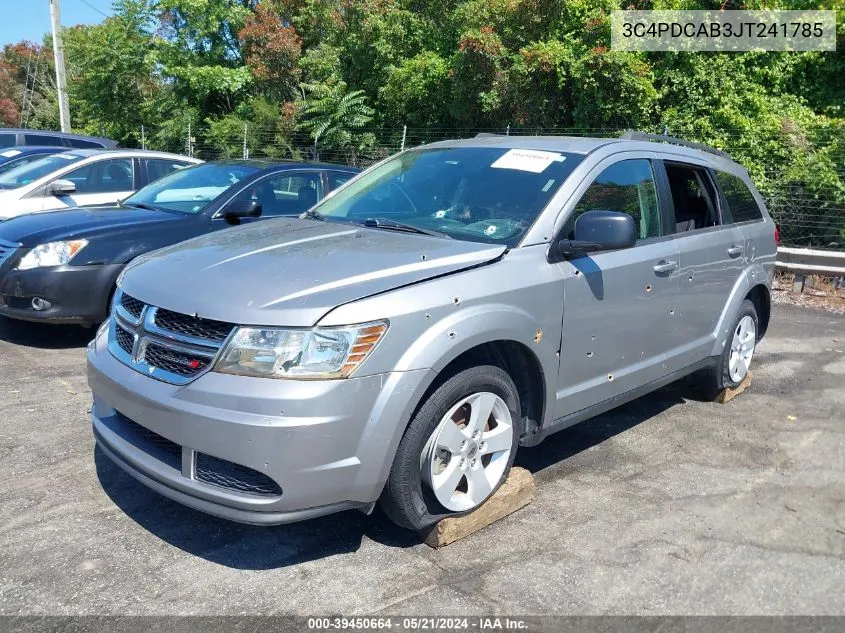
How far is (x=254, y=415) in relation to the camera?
9.25 ft

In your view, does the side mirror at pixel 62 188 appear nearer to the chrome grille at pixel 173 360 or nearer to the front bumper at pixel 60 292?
the front bumper at pixel 60 292

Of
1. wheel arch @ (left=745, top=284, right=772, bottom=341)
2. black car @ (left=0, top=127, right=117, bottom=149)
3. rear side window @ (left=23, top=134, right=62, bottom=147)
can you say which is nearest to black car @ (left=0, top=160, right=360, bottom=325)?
wheel arch @ (left=745, top=284, right=772, bottom=341)

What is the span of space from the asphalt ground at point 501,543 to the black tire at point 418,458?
7.8 inches

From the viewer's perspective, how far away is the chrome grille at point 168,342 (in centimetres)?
297

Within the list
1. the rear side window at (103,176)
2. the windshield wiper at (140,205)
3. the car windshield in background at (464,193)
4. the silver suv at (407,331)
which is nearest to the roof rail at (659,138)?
the silver suv at (407,331)

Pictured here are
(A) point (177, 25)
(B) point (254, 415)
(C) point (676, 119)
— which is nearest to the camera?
(B) point (254, 415)

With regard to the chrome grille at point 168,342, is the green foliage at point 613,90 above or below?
above

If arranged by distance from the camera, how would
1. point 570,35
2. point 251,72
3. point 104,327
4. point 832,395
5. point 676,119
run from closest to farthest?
point 104,327 < point 832,395 < point 676,119 < point 570,35 < point 251,72

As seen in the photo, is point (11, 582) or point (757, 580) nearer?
point (11, 582)

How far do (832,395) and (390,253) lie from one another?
13.9ft

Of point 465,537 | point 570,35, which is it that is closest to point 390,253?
point 465,537

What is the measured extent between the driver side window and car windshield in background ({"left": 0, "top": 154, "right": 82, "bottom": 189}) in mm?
6438

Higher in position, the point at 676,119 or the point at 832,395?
the point at 676,119

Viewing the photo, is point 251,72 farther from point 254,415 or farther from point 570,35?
point 254,415
